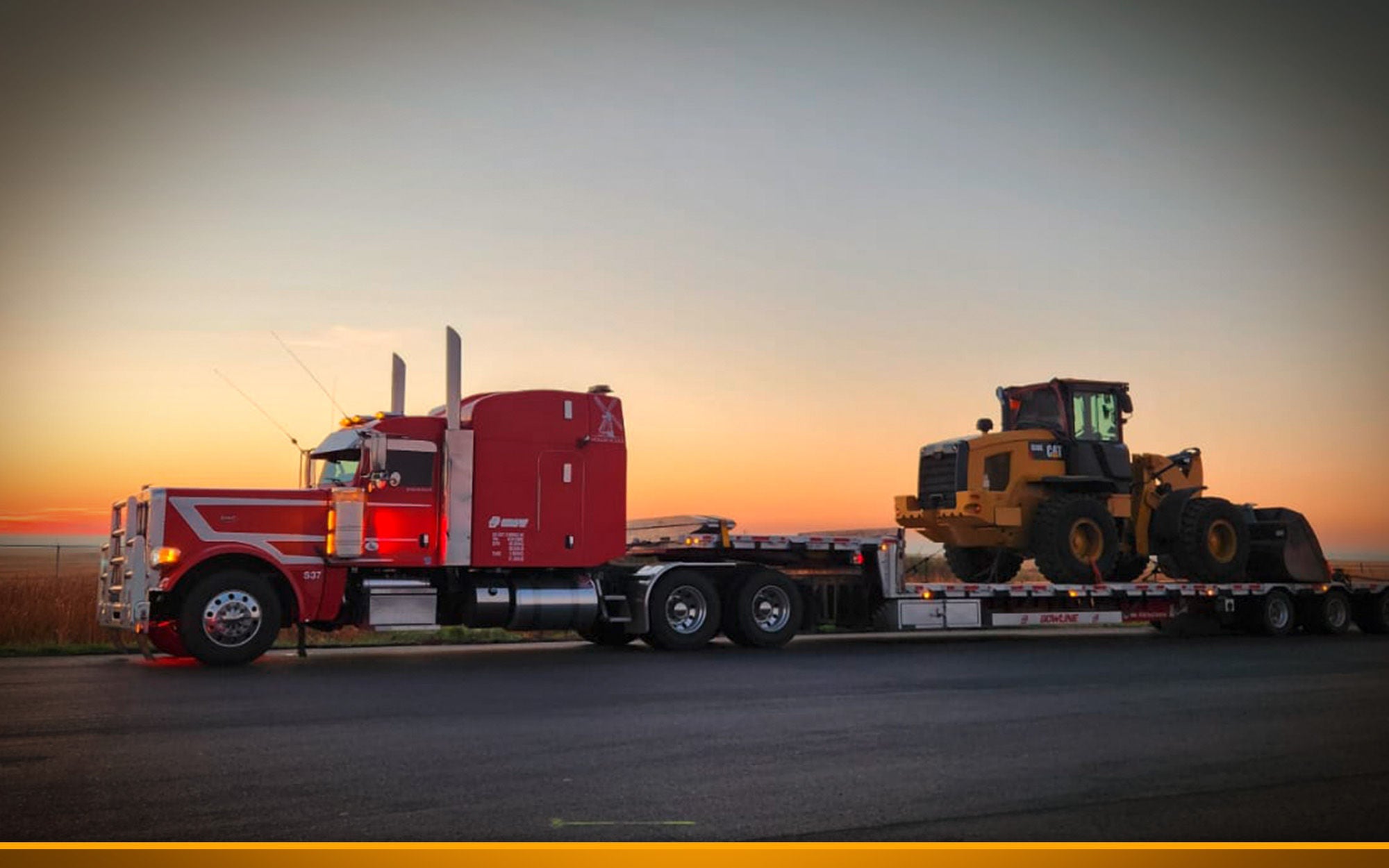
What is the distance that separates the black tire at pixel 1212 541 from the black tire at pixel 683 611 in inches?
370

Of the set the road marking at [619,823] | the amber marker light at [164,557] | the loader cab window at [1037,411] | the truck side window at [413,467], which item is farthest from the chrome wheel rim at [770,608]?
the road marking at [619,823]

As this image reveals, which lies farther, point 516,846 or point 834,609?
point 834,609

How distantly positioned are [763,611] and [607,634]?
231cm

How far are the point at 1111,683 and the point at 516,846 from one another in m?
9.05

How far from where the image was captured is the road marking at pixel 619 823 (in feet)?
21.3

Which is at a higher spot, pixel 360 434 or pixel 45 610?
pixel 360 434

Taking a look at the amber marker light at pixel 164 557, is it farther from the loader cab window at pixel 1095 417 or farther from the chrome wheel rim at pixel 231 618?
the loader cab window at pixel 1095 417

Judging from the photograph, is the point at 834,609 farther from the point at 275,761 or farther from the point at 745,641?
the point at 275,761

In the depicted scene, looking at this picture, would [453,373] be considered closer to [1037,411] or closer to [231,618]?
[231,618]

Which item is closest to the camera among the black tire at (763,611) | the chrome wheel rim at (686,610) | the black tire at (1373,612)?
the chrome wheel rim at (686,610)

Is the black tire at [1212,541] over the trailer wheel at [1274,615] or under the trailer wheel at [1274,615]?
over

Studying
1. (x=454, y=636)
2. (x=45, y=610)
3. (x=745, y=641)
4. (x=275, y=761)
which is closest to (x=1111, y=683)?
(x=745, y=641)

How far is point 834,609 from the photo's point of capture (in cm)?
2005

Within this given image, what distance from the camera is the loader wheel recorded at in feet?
77.1
